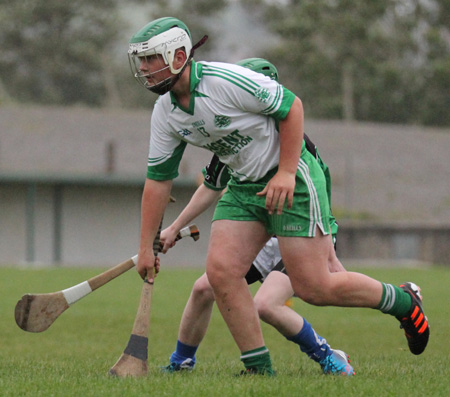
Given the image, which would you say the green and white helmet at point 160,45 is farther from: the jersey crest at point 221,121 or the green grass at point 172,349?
the green grass at point 172,349

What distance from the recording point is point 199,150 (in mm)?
35938

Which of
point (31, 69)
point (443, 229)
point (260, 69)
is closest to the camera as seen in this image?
point (260, 69)

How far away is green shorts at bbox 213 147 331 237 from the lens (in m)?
5.56

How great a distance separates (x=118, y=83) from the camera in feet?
194

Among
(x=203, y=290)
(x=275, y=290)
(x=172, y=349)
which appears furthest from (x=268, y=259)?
(x=172, y=349)

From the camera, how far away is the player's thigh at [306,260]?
5559mm

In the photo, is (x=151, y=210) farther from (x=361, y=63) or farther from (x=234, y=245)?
(x=361, y=63)

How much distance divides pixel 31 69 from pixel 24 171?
2541 cm

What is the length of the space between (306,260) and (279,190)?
0.47m

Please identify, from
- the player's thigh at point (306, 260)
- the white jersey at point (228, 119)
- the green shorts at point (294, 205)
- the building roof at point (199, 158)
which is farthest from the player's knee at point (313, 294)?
the building roof at point (199, 158)

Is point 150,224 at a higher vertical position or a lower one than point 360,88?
higher

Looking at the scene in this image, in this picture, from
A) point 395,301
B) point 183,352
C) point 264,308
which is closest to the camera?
point 395,301

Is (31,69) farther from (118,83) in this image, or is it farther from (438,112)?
(438,112)

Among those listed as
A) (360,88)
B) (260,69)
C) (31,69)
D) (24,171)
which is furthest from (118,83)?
(260,69)
